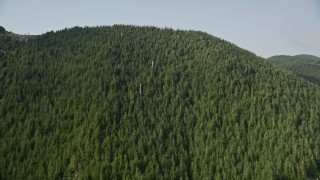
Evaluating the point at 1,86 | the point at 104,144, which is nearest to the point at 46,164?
the point at 104,144

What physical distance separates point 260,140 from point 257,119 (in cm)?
1571

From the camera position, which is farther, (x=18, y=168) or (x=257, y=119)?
(x=257, y=119)

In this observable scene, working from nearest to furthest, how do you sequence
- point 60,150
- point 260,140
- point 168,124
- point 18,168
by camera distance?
point 18,168
point 60,150
point 260,140
point 168,124

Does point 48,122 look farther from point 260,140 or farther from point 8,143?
point 260,140

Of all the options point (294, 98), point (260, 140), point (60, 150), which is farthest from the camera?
point (294, 98)

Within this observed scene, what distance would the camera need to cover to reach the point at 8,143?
167 m

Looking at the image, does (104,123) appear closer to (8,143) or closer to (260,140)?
(8,143)

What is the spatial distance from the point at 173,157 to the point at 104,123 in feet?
107

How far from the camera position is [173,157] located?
165m

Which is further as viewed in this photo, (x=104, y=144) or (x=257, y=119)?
(x=257, y=119)

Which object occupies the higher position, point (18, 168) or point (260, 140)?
point (260, 140)

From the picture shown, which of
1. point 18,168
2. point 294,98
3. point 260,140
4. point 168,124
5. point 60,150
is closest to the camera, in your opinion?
point 18,168

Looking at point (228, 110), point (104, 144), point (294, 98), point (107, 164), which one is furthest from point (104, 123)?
point (294, 98)

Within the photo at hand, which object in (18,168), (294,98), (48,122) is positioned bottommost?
(18,168)
